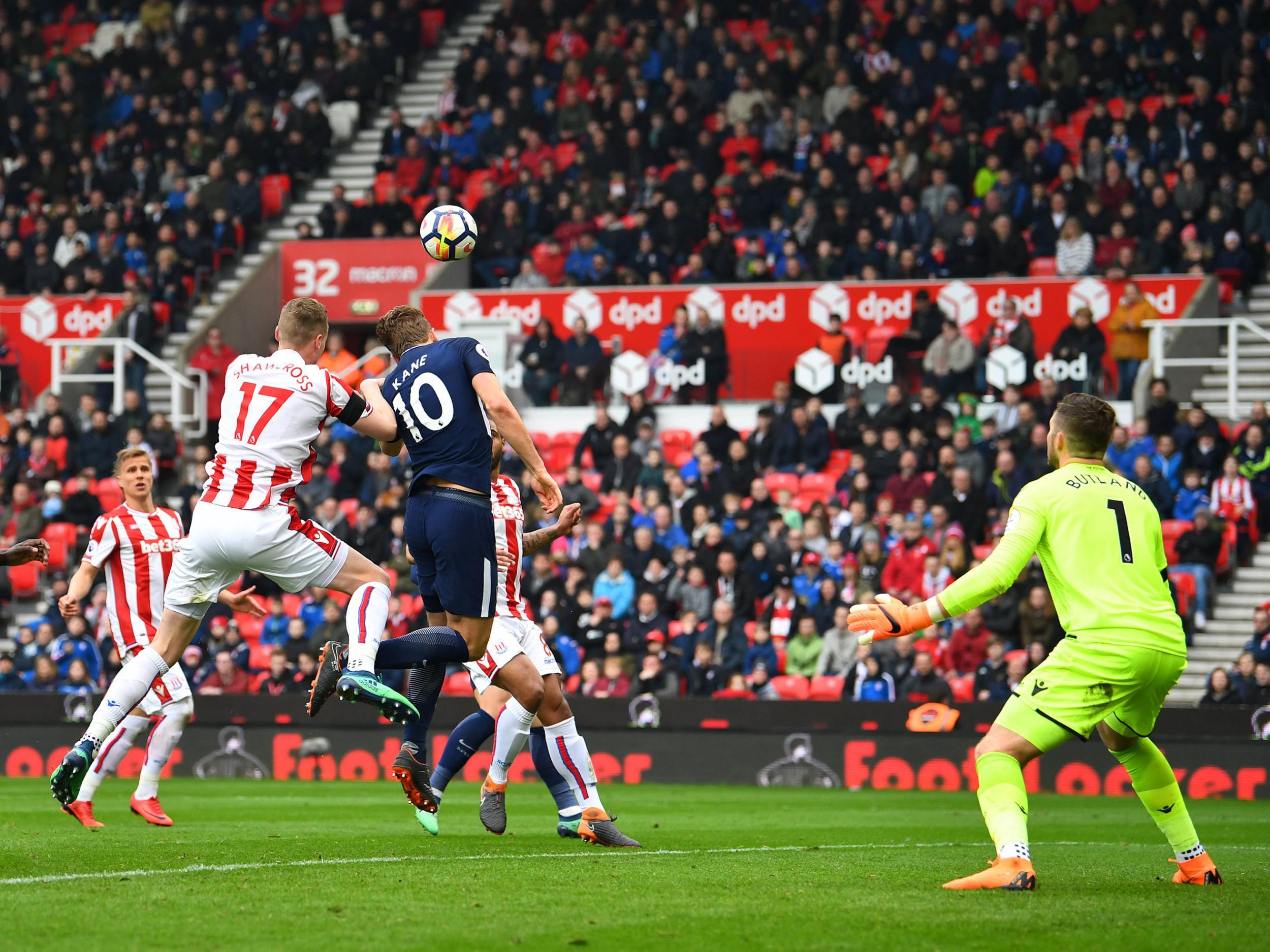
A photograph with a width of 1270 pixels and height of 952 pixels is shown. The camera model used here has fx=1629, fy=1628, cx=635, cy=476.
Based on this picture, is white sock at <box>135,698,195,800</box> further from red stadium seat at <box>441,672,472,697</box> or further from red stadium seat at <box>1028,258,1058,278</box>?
red stadium seat at <box>1028,258,1058,278</box>

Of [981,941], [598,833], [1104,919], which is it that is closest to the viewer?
[981,941]

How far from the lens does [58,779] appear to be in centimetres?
811

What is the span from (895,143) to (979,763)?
18609 mm

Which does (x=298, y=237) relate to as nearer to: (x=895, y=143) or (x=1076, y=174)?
(x=895, y=143)

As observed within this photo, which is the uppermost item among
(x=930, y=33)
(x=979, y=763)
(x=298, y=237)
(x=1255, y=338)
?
(x=930, y=33)

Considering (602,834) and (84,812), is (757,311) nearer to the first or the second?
(84,812)

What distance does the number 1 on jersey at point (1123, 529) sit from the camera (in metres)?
7.00

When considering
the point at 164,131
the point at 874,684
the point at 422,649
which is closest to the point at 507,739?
the point at 422,649

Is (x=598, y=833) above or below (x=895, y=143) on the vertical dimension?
below

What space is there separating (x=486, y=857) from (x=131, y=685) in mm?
2362

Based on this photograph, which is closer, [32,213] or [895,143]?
[895,143]

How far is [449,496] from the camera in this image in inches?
329

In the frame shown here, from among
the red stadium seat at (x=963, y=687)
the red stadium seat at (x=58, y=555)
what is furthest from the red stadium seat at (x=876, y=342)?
the red stadium seat at (x=58, y=555)

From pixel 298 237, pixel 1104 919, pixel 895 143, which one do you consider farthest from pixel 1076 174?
pixel 1104 919
